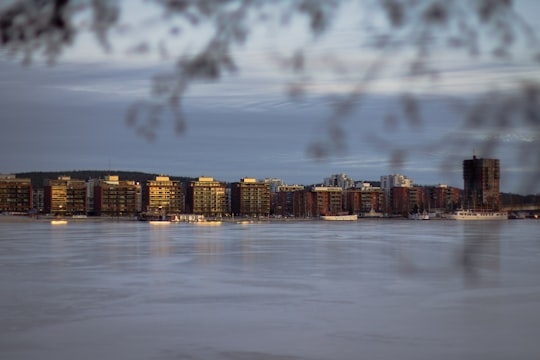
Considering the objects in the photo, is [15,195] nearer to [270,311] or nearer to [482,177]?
[270,311]

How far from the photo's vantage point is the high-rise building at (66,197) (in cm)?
14475

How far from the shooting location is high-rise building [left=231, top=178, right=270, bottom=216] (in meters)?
144

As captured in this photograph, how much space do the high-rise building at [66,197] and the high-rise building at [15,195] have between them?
4.31 metres

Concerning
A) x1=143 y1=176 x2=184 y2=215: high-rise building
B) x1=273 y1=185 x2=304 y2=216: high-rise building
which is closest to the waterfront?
x1=143 y1=176 x2=184 y2=215: high-rise building

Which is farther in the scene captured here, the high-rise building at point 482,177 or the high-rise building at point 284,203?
the high-rise building at point 284,203

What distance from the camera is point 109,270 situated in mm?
18328

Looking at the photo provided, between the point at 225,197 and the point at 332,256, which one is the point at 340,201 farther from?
the point at 332,256

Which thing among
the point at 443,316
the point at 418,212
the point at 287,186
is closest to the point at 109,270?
the point at 443,316

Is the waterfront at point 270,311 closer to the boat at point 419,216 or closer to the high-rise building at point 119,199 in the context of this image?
the boat at point 419,216

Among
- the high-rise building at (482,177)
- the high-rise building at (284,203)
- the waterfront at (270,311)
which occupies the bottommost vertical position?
the waterfront at (270,311)

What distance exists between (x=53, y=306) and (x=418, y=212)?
133m

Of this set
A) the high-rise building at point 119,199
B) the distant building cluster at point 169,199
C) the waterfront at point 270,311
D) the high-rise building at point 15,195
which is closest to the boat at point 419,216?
the distant building cluster at point 169,199

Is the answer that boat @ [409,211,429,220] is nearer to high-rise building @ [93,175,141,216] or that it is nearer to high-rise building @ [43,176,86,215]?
high-rise building @ [93,175,141,216]

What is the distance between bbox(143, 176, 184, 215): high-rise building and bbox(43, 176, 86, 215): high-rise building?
1435cm
